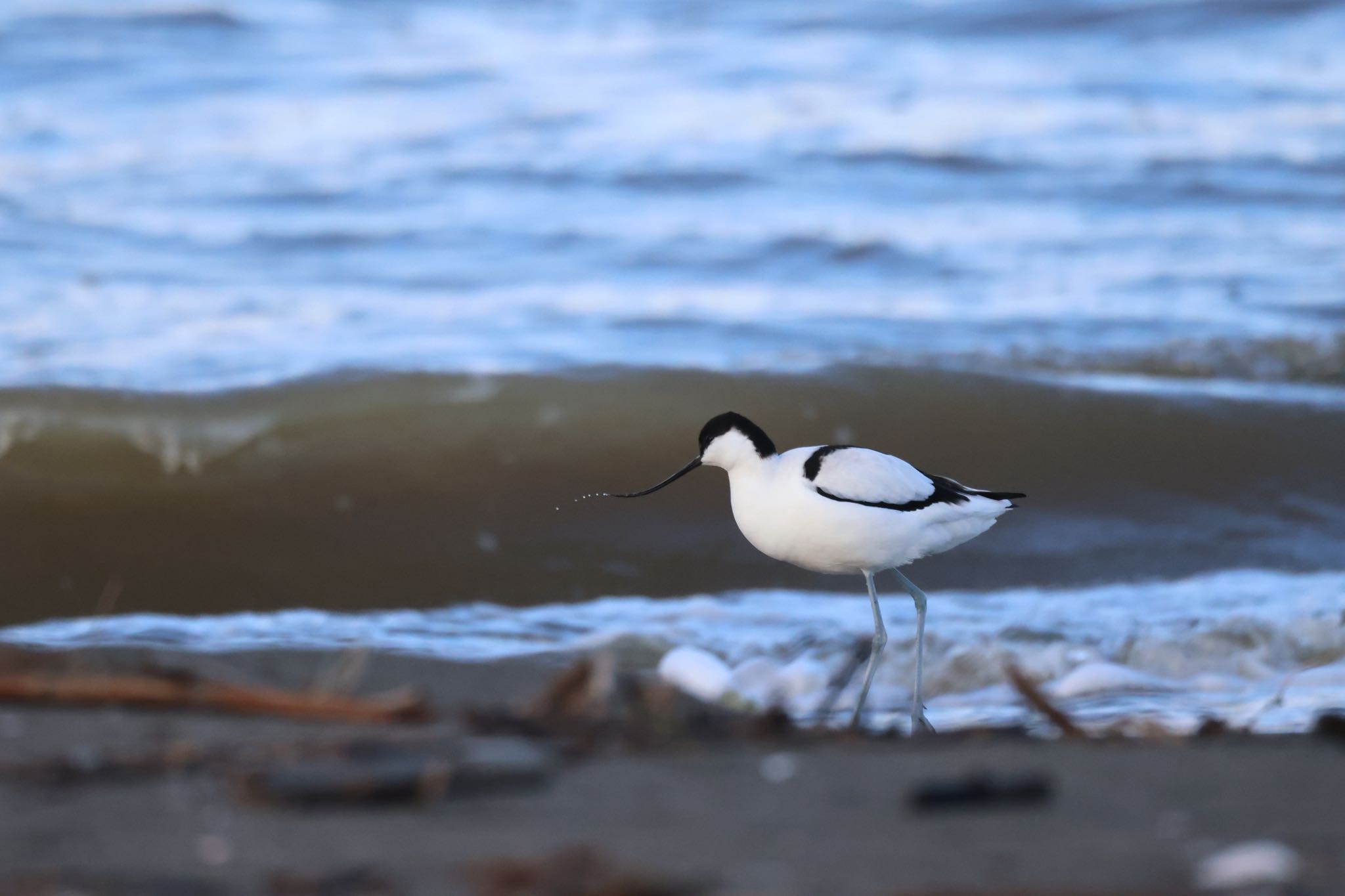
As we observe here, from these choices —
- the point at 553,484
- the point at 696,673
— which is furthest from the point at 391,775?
the point at 553,484

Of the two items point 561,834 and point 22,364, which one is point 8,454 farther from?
point 561,834

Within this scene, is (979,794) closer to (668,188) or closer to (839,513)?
(839,513)

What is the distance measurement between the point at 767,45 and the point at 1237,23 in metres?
4.46

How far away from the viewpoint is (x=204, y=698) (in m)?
2.78

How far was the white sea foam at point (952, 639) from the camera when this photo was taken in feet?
14.2

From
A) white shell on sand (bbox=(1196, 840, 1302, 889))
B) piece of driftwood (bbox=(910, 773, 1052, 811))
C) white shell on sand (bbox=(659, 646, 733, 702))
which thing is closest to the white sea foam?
white shell on sand (bbox=(659, 646, 733, 702))

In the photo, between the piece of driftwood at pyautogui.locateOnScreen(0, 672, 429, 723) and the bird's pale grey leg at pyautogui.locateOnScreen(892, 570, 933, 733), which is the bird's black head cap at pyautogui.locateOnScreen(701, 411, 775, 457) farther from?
the piece of driftwood at pyautogui.locateOnScreen(0, 672, 429, 723)

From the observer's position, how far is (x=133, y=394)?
25.2 feet

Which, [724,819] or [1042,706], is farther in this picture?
[1042,706]

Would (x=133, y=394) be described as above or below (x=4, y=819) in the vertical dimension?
below

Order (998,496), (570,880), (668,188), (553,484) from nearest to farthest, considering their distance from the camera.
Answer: (570,880) → (998,496) → (553,484) → (668,188)

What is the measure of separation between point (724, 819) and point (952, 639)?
2.98 metres

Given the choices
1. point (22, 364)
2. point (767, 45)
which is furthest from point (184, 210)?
point (767, 45)

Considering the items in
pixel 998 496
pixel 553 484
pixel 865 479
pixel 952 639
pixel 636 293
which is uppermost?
pixel 865 479
